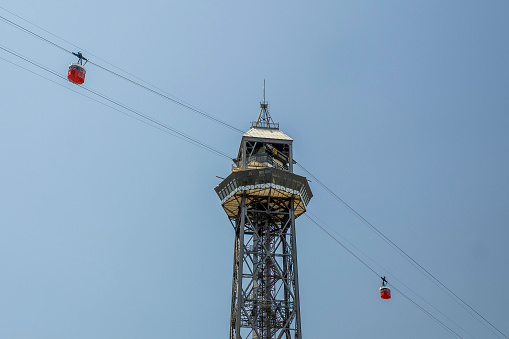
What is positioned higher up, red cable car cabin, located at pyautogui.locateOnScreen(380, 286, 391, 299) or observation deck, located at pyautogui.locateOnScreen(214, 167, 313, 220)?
observation deck, located at pyautogui.locateOnScreen(214, 167, 313, 220)

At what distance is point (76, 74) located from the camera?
44.2m

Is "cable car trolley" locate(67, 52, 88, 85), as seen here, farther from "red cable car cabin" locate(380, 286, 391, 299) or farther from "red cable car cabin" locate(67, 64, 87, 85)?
"red cable car cabin" locate(380, 286, 391, 299)

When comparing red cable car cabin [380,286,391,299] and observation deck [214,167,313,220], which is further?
observation deck [214,167,313,220]

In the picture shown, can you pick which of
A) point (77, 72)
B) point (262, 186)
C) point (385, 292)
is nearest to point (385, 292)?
point (385, 292)

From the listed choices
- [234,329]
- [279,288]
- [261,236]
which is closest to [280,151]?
[261,236]

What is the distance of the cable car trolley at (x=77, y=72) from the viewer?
44.0 metres

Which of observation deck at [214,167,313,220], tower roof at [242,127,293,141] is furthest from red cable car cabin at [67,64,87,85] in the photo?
tower roof at [242,127,293,141]

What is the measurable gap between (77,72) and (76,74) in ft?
0.66

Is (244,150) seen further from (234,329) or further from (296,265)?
(234,329)

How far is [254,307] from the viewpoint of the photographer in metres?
66.1

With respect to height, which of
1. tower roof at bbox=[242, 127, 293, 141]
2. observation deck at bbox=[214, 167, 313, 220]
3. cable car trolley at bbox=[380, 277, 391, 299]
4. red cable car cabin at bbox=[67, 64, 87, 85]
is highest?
tower roof at bbox=[242, 127, 293, 141]

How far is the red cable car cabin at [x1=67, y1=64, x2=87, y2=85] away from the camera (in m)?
44.0

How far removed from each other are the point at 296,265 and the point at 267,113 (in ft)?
71.5

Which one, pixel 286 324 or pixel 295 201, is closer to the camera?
pixel 286 324
